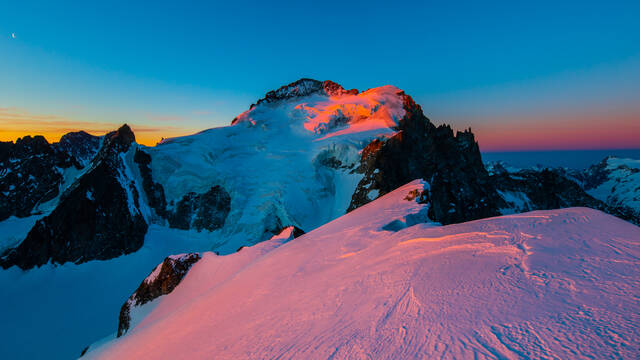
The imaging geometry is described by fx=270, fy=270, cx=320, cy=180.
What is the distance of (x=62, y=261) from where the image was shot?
113ft

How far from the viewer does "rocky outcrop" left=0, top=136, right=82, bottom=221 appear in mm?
43562

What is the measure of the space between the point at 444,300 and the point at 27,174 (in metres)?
66.1

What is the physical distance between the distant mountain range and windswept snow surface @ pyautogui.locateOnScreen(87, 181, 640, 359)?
1891 cm

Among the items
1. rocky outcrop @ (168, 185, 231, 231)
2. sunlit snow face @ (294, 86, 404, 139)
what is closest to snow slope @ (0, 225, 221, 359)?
rocky outcrop @ (168, 185, 231, 231)

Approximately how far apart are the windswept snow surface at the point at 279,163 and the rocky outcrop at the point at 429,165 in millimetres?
4469

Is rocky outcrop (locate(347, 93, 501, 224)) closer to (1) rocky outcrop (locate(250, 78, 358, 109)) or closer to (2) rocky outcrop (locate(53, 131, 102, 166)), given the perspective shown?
(1) rocky outcrop (locate(250, 78, 358, 109))

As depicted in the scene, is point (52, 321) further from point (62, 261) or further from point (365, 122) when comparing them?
point (365, 122)

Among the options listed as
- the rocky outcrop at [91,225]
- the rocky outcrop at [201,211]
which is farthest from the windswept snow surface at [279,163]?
the rocky outcrop at [91,225]

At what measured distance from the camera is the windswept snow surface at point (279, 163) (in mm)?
43594

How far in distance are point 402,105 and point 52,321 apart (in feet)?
222

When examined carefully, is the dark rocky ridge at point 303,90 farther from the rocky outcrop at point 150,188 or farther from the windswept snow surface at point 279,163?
the rocky outcrop at point 150,188

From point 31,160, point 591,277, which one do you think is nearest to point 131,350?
point 591,277

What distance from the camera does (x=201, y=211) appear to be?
45531mm

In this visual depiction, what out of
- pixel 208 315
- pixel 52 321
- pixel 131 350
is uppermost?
pixel 208 315
